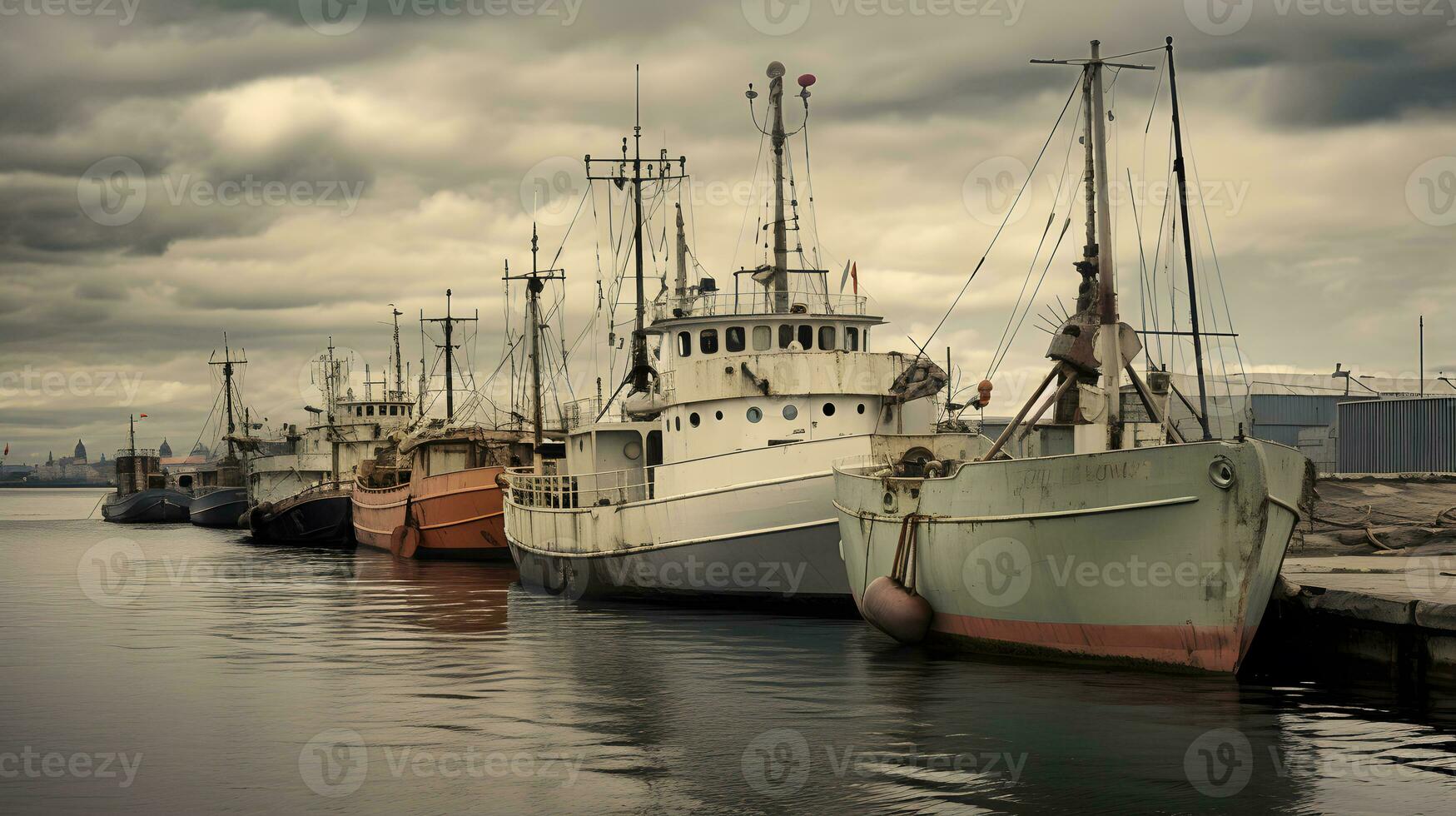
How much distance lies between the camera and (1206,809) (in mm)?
10312

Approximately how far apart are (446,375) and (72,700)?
4289 cm

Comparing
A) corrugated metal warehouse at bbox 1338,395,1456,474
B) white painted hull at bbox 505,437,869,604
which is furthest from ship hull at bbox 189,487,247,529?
corrugated metal warehouse at bbox 1338,395,1456,474

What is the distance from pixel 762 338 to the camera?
83.6 ft

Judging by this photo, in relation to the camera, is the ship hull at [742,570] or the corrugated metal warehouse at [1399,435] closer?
the ship hull at [742,570]

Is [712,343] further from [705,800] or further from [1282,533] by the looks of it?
[705,800]

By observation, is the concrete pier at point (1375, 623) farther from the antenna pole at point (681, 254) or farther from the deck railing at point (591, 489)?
the antenna pole at point (681, 254)

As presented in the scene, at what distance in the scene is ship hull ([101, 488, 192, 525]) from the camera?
314 feet

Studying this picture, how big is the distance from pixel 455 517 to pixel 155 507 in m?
65.0

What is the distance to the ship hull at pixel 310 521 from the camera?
58406 mm

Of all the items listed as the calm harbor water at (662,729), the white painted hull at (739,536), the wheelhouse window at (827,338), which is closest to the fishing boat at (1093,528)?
→ the calm harbor water at (662,729)

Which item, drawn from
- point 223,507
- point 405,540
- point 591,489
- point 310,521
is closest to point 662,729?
point 591,489

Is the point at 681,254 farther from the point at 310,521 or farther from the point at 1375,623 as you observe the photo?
the point at 310,521

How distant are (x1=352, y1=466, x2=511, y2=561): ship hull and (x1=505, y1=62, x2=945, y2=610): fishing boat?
11.6m

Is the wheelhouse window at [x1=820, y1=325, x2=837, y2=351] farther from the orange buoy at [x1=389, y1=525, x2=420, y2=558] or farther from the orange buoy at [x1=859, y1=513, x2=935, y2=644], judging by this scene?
the orange buoy at [x1=389, y1=525, x2=420, y2=558]
